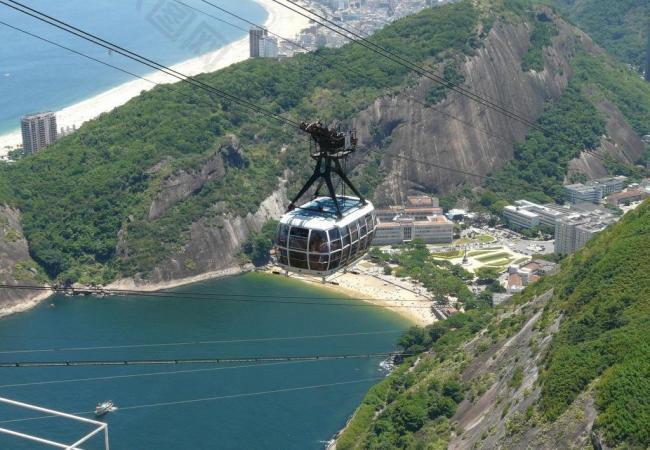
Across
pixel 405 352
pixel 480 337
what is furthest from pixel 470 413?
pixel 405 352

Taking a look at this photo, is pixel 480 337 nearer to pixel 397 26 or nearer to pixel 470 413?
pixel 470 413

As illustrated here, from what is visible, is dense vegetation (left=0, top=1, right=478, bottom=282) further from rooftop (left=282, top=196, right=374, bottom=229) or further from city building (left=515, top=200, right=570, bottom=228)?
rooftop (left=282, top=196, right=374, bottom=229)

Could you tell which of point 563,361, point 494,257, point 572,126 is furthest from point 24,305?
point 572,126

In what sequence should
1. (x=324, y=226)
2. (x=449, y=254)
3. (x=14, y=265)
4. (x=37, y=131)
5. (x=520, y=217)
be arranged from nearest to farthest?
(x=324, y=226) → (x=14, y=265) → (x=449, y=254) → (x=520, y=217) → (x=37, y=131)

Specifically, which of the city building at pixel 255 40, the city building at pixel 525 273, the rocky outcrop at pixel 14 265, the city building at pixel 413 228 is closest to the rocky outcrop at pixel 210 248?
the rocky outcrop at pixel 14 265

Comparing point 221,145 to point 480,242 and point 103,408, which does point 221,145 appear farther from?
point 103,408

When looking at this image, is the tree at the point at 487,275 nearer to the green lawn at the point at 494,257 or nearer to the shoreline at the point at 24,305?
the green lawn at the point at 494,257
